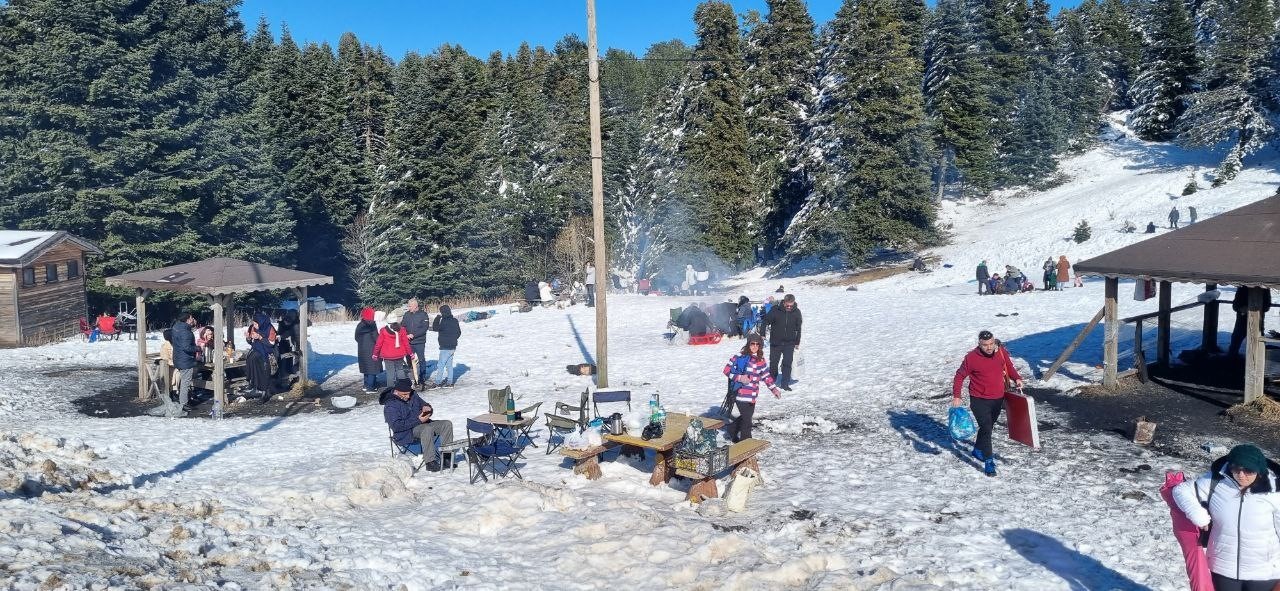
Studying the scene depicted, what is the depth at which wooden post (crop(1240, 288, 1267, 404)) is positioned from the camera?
41.1 ft

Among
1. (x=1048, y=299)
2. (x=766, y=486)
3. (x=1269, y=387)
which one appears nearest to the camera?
(x=766, y=486)

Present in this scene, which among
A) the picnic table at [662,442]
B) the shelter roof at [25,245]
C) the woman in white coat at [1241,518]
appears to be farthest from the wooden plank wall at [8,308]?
the woman in white coat at [1241,518]

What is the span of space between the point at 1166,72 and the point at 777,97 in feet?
96.9

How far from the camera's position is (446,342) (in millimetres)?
17797

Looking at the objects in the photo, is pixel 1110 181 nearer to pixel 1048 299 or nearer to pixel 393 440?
pixel 1048 299

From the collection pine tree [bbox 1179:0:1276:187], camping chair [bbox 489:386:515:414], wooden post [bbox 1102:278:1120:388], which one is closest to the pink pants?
camping chair [bbox 489:386:515:414]

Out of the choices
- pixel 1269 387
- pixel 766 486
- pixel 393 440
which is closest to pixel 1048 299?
pixel 1269 387

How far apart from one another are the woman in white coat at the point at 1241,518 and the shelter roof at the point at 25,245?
2928cm

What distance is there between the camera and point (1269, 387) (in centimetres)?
1313

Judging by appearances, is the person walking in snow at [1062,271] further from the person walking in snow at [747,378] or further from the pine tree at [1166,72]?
the pine tree at [1166,72]

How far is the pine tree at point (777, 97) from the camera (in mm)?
49656

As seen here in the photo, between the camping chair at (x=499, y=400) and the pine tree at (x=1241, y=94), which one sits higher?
the pine tree at (x=1241, y=94)

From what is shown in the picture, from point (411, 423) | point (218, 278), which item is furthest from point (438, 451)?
point (218, 278)

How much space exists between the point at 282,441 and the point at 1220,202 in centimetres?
4297
